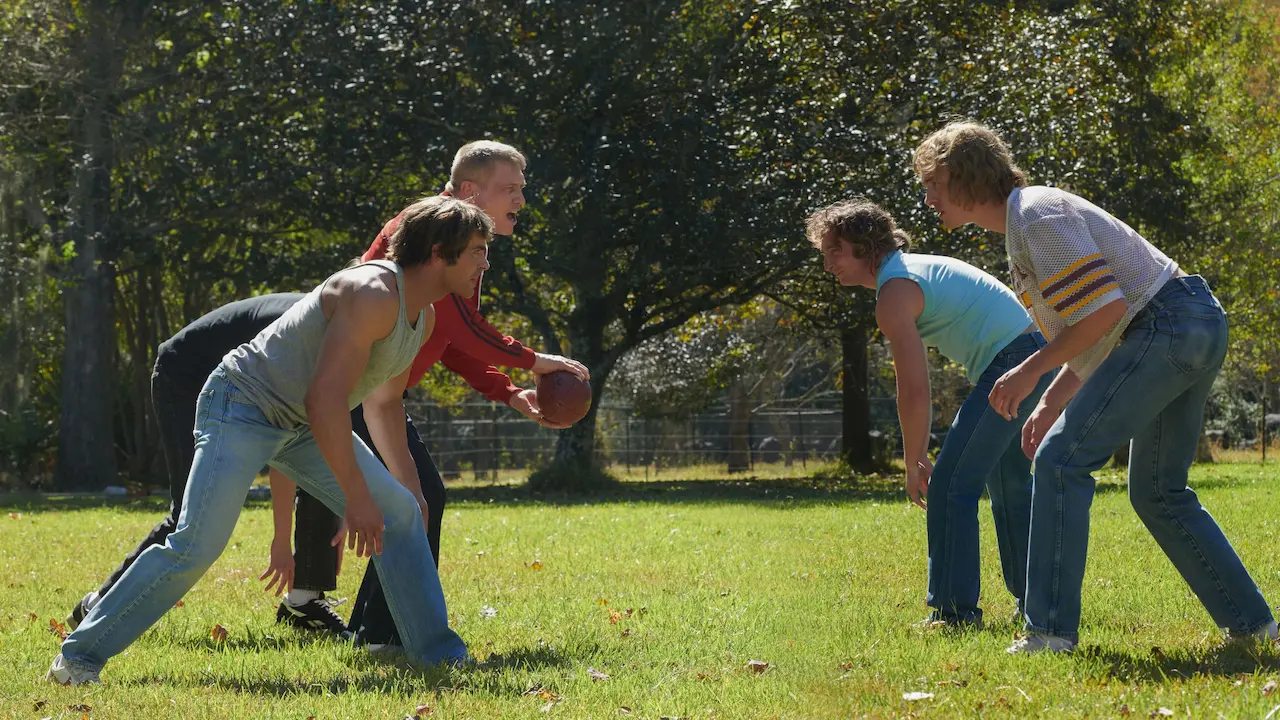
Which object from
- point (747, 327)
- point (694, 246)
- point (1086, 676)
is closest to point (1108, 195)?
point (694, 246)

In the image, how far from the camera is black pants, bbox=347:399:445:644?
5.84 m

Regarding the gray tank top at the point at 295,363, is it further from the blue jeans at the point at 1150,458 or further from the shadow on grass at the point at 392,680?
the blue jeans at the point at 1150,458

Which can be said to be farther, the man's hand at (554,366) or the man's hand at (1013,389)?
the man's hand at (554,366)

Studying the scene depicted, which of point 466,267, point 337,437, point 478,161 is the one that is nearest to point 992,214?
point 466,267

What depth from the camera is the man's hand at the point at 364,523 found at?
470cm

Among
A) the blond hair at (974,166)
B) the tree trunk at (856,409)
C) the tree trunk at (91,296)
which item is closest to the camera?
the blond hair at (974,166)

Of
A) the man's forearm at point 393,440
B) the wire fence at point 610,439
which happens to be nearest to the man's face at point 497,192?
the man's forearm at point 393,440

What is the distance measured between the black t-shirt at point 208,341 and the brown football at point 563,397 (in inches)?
47.7

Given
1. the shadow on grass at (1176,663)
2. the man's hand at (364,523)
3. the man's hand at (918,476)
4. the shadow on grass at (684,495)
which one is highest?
the man's hand at (918,476)

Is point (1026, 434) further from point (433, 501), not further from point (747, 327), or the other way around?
point (747, 327)

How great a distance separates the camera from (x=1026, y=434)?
5176mm

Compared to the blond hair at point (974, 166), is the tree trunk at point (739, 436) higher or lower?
lower

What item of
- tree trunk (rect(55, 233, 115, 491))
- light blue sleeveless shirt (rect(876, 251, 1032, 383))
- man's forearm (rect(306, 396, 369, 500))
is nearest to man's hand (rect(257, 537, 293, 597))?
man's forearm (rect(306, 396, 369, 500))

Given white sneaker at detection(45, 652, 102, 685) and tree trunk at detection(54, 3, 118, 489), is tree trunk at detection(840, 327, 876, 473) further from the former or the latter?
white sneaker at detection(45, 652, 102, 685)
